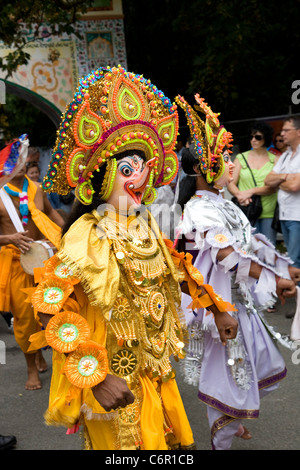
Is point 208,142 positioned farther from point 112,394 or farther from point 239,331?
point 112,394

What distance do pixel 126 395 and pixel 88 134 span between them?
3.42ft

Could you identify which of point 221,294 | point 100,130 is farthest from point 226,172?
point 100,130

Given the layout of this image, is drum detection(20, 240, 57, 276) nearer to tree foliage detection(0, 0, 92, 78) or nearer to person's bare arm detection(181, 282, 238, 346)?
person's bare arm detection(181, 282, 238, 346)

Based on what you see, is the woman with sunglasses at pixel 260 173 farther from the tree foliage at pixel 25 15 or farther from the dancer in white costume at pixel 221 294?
the tree foliage at pixel 25 15

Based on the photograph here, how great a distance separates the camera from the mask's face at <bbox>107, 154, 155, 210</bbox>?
8.47 ft

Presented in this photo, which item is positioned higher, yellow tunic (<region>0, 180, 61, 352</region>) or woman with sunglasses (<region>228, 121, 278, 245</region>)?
woman with sunglasses (<region>228, 121, 278, 245</region>)

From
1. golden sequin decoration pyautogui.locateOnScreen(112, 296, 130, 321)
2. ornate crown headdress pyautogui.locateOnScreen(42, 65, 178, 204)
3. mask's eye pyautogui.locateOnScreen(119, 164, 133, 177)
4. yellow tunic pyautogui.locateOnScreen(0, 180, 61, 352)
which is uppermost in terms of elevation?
ornate crown headdress pyautogui.locateOnScreen(42, 65, 178, 204)

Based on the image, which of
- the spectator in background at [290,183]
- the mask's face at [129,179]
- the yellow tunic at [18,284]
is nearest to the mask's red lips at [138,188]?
the mask's face at [129,179]

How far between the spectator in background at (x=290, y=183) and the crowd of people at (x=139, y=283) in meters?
2.99

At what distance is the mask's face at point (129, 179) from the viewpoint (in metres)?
2.58

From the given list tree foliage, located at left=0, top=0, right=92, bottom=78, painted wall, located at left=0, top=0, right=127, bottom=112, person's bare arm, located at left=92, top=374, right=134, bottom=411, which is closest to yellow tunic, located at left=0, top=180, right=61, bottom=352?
person's bare arm, located at left=92, top=374, right=134, bottom=411
